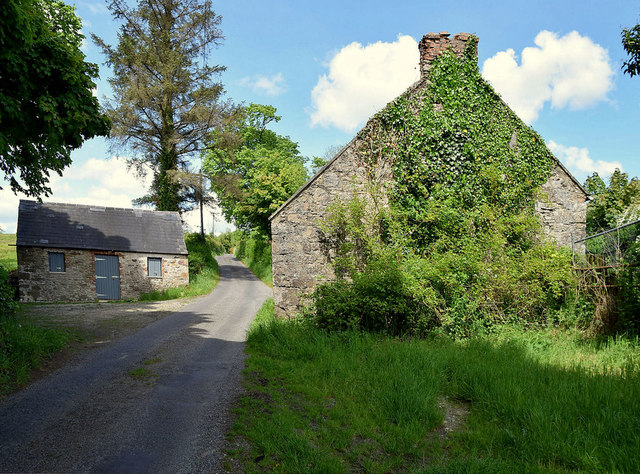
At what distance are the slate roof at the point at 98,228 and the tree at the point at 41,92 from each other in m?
11.7

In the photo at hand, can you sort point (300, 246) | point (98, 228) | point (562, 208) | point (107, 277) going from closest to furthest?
1. point (300, 246)
2. point (562, 208)
3. point (107, 277)
4. point (98, 228)

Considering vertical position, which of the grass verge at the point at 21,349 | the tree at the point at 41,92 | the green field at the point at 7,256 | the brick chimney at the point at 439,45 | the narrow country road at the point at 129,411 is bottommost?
the narrow country road at the point at 129,411

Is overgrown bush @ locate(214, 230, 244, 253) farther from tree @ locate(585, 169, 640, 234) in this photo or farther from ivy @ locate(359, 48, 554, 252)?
ivy @ locate(359, 48, 554, 252)

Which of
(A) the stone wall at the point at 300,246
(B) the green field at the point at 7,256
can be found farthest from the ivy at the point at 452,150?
(B) the green field at the point at 7,256

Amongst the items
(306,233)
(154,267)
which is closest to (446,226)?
(306,233)

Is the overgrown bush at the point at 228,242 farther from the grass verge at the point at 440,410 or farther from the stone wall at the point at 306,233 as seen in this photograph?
the grass verge at the point at 440,410

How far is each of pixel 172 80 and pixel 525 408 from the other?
2647 centimetres

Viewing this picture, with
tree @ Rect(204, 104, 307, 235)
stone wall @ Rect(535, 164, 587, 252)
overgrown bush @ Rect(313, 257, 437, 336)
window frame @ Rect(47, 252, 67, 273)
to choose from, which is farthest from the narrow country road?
tree @ Rect(204, 104, 307, 235)

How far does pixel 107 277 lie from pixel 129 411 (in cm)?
1696

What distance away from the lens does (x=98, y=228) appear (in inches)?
818

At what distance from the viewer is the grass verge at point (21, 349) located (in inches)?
262

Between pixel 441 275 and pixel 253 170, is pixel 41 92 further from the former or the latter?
pixel 253 170

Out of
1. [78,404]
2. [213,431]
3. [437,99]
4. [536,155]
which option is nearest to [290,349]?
[213,431]

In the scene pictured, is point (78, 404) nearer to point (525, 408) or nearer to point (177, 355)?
point (177, 355)
